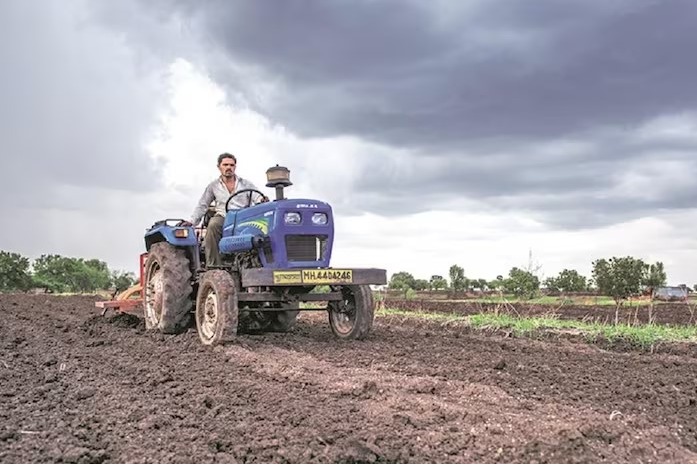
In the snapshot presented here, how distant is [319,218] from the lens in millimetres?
8930

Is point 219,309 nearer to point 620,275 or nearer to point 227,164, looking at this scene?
point 227,164

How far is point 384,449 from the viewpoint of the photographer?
425 centimetres

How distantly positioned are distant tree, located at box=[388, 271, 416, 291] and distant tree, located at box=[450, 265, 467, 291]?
208 cm

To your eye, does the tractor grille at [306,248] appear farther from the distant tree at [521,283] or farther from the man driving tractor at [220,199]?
the distant tree at [521,283]

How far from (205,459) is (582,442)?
2135mm

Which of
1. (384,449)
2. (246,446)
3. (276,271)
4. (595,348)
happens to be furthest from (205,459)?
(595,348)

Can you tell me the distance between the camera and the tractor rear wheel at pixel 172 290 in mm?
9633

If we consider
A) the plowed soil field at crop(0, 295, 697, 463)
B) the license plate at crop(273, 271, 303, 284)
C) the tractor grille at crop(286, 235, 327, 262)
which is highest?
the tractor grille at crop(286, 235, 327, 262)

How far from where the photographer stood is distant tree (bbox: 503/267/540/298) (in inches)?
955

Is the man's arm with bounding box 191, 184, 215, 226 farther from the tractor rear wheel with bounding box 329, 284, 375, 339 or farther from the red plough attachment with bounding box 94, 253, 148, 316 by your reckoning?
the tractor rear wheel with bounding box 329, 284, 375, 339

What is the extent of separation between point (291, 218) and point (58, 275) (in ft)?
108

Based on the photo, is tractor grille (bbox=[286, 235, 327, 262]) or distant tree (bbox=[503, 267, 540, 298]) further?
distant tree (bbox=[503, 267, 540, 298])

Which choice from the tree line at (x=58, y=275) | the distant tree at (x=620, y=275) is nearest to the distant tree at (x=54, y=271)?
the tree line at (x=58, y=275)

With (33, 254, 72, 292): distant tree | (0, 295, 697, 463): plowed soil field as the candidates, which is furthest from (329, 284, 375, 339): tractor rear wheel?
(33, 254, 72, 292): distant tree
